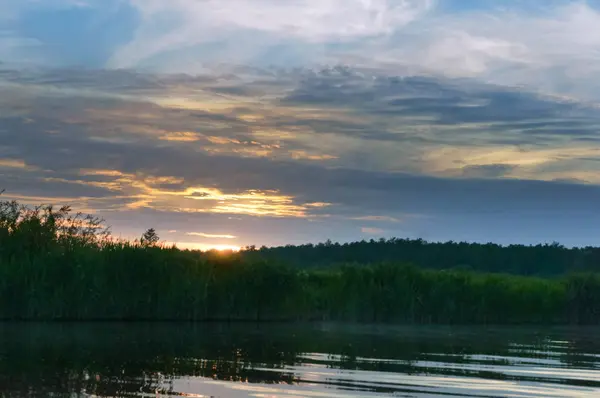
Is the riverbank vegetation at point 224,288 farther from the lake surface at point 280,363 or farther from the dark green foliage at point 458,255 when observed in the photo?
the dark green foliage at point 458,255

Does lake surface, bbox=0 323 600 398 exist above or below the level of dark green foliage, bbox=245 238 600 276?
below

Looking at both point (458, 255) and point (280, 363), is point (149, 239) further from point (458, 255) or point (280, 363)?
point (458, 255)

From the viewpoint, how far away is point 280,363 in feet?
82.7

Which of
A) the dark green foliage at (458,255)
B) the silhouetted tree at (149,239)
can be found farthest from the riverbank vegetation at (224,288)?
the dark green foliage at (458,255)

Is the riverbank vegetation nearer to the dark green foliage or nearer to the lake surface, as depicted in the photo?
the lake surface

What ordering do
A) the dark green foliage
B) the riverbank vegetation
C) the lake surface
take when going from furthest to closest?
1. the dark green foliage
2. the riverbank vegetation
3. the lake surface

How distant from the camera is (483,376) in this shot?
2314 cm

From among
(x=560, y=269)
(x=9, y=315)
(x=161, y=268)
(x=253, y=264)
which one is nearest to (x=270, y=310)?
(x=253, y=264)

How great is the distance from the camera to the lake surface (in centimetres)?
1920

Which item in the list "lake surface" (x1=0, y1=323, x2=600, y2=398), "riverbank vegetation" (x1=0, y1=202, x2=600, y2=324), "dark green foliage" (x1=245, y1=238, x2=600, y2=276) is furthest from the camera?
"dark green foliage" (x1=245, y1=238, x2=600, y2=276)

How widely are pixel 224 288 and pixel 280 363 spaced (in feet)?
78.3

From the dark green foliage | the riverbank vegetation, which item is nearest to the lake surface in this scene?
the riverbank vegetation

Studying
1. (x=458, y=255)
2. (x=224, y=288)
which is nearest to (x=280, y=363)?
(x=224, y=288)

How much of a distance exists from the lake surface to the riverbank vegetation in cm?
426
